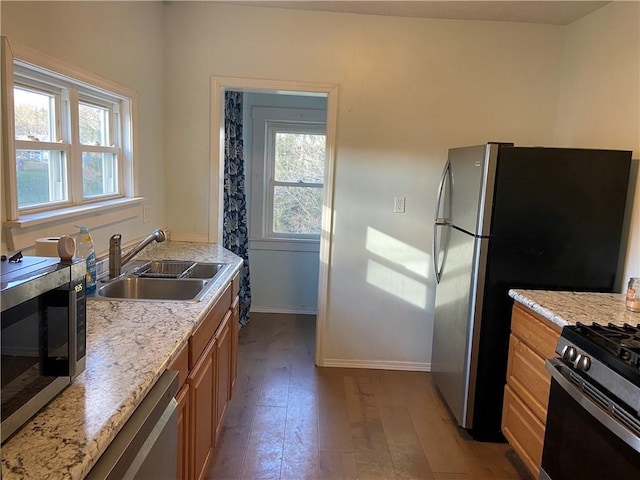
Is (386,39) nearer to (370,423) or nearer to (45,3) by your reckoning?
(45,3)

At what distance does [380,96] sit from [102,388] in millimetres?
2563

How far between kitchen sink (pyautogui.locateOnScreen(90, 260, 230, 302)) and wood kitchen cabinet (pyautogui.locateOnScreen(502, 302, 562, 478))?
146 centimetres

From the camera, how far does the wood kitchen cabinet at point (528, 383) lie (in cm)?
198

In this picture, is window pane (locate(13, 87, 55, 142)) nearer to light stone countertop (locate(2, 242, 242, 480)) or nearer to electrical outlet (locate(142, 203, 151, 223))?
light stone countertop (locate(2, 242, 242, 480))

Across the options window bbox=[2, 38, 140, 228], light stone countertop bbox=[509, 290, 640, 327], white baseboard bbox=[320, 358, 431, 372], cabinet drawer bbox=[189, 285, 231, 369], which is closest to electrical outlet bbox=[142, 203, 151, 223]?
window bbox=[2, 38, 140, 228]

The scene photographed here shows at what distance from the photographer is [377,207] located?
3215 millimetres

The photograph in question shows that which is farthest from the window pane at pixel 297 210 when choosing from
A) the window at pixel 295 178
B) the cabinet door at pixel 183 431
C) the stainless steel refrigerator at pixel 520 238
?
the cabinet door at pixel 183 431

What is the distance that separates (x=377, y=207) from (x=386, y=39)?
110cm

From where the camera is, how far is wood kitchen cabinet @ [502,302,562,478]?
1.98 m

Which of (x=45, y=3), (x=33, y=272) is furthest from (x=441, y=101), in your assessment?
(x=33, y=272)

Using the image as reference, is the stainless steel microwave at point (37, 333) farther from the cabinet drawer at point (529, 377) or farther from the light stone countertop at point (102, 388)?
the cabinet drawer at point (529, 377)

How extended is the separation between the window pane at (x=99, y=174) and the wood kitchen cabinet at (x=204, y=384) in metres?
0.83

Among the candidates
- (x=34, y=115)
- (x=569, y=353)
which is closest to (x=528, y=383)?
(x=569, y=353)

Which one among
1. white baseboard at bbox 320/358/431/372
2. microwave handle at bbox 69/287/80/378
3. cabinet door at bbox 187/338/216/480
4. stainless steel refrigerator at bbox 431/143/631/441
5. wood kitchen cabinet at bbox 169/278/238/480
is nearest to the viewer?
microwave handle at bbox 69/287/80/378
